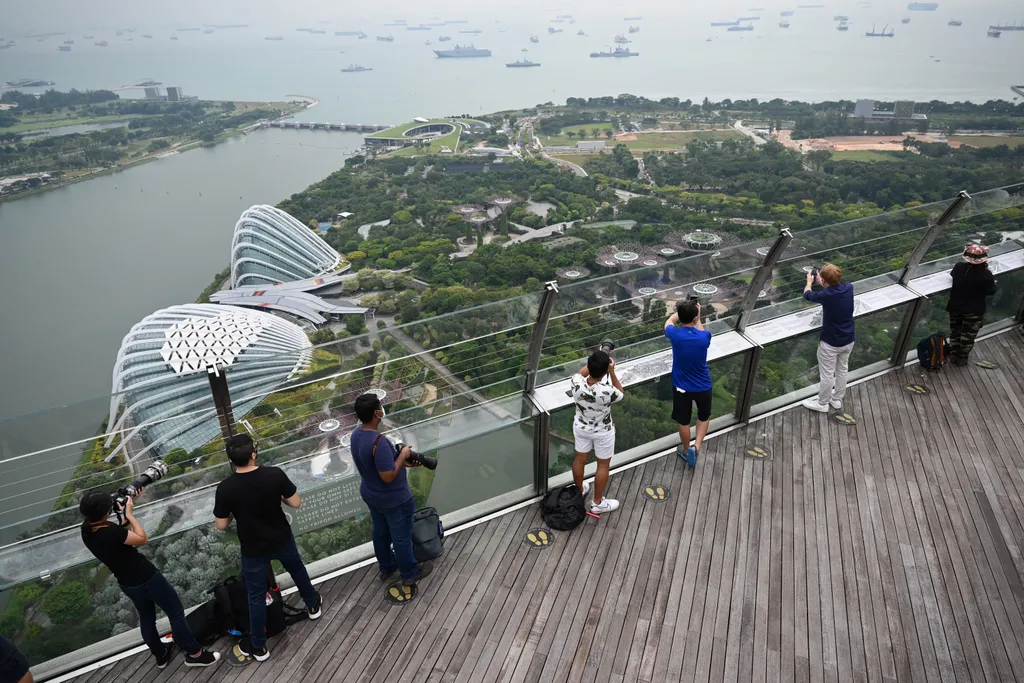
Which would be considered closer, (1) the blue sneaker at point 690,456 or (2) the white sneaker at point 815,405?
(1) the blue sneaker at point 690,456

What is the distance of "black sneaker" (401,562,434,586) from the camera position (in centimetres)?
352

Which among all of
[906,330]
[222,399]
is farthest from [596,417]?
[906,330]

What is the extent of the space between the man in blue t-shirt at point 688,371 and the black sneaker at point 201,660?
3.31 metres

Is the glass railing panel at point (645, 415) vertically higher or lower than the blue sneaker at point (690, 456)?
higher

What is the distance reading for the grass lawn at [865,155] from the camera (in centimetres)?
8665

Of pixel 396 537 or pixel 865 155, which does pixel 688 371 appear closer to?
pixel 396 537

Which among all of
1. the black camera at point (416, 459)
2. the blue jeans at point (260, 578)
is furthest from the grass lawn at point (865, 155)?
the blue jeans at point (260, 578)

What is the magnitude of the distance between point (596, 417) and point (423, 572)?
1.46 metres

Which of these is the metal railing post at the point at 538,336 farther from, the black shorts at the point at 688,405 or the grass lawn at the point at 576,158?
the grass lawn at the point at 576,158

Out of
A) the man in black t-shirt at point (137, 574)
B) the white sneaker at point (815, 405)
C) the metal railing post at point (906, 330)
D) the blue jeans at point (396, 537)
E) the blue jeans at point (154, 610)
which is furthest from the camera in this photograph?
the metal railing post at point (906, 330)

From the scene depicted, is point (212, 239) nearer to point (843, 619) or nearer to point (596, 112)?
point (596, 112)

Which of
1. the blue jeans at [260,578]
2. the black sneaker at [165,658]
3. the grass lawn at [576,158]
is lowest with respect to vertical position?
the grass lawn at [576,158]

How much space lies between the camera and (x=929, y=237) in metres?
5.18

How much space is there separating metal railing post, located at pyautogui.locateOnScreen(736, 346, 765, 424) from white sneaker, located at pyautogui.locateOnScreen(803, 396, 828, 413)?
569mm
